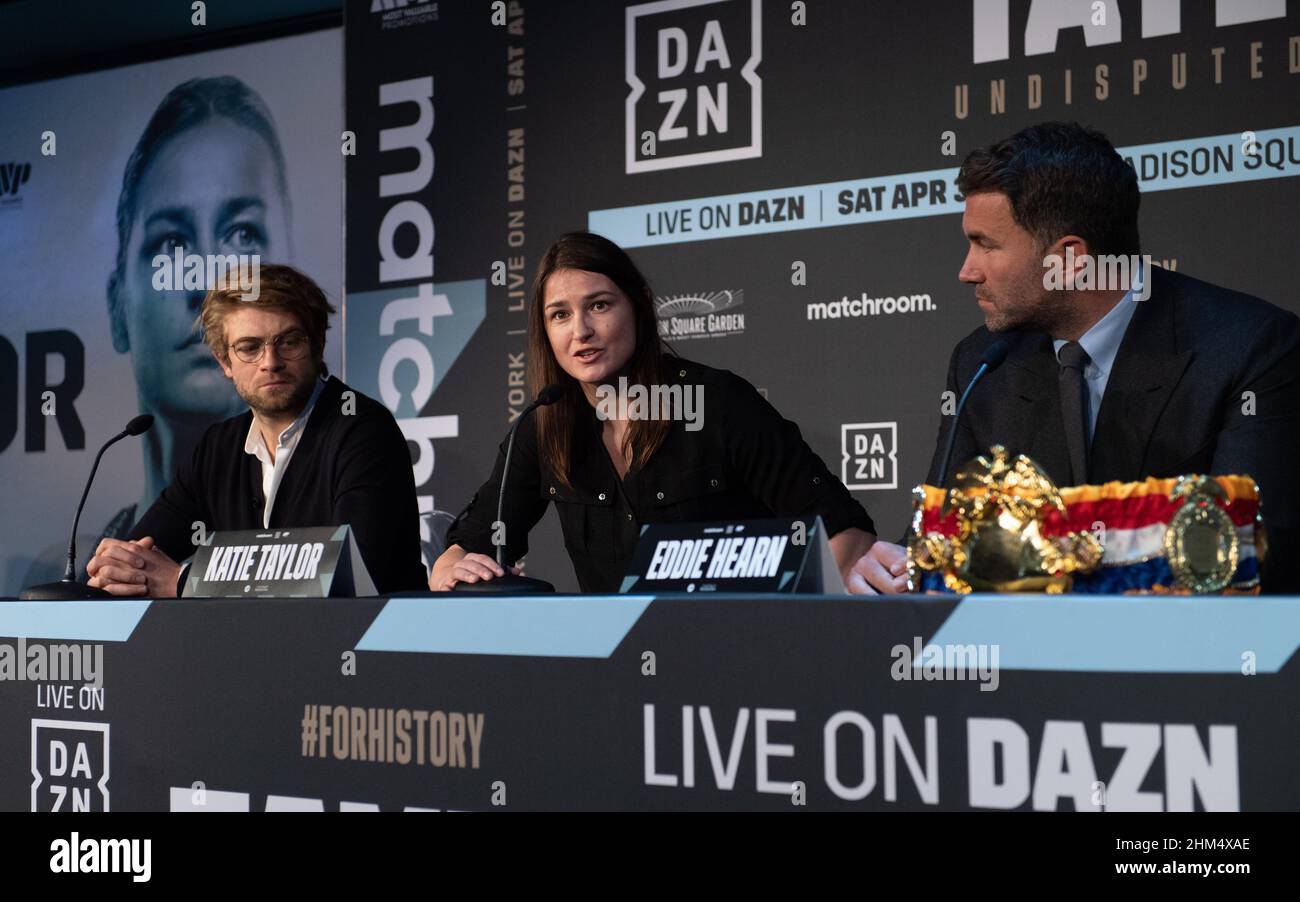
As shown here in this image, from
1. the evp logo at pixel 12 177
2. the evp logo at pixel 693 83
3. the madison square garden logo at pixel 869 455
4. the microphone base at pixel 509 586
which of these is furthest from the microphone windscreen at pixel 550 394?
the evp logo at pixel 12 177

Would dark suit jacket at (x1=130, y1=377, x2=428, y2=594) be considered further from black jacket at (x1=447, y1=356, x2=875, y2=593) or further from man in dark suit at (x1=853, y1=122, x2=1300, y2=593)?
man in dark suit at (x1=853, y1=122, x2=1300, y2=593)

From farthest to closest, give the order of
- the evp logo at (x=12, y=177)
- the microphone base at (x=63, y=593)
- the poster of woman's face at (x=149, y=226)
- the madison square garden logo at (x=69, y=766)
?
the evp logo at (x=12, y=177)
the poster of woman's face at (x=149, y=226)
the microphone base at (x=63, y=593)
the madison square garden logo at (x=69, y=766)

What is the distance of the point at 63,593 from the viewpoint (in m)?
1.96

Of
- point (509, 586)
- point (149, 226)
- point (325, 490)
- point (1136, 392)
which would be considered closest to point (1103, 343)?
point (1136, 392)

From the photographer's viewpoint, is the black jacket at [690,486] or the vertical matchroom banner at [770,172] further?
the vertical matchroom banner at [770,172]

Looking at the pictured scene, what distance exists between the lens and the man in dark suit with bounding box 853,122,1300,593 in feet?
6.21

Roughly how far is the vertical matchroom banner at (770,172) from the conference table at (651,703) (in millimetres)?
1891

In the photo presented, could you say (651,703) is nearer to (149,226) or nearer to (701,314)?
(701,314)

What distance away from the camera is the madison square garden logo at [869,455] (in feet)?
10.4

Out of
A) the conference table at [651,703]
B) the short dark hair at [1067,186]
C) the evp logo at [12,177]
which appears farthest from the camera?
the evp logo at [12,177]

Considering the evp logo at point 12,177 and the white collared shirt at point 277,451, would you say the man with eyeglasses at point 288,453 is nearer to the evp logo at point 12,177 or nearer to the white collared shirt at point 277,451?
the white collared shirt at point 277,451
